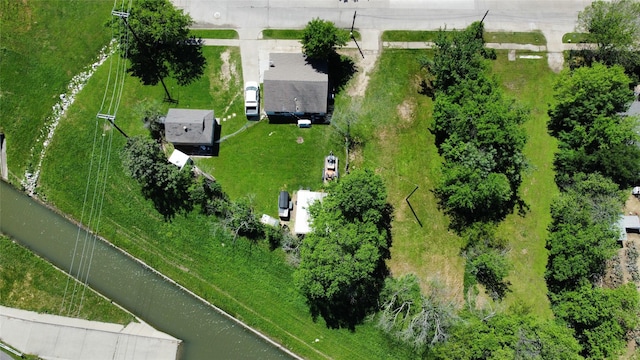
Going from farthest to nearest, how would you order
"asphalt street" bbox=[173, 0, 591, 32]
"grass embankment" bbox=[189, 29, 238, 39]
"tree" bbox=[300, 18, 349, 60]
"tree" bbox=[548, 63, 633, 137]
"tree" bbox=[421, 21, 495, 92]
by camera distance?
"asphalt street" bbox=[173, 0, 591, 32]
"grass embankment" bbox=[189, 29, 238, 39]
"tree" bbox=[421, 21, 495, 92]
"tree" bbox=[300, 18, 349, 60]
"tree" bbox=[548, 63, 633, 137]

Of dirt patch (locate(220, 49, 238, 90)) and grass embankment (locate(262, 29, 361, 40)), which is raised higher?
grass embankment (locate(262, 29, 361, 40))

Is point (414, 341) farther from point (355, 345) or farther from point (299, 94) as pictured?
point (299, 94)

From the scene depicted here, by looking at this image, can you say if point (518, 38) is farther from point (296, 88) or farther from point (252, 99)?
point (252, 99)

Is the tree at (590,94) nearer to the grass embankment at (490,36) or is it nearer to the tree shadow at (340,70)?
the grass embankment at (490,36)

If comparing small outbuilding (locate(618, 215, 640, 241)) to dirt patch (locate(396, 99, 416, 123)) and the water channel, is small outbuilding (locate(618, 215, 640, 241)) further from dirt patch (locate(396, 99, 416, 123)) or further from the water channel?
the water channel

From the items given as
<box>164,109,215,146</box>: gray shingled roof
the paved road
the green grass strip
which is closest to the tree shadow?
the paved road

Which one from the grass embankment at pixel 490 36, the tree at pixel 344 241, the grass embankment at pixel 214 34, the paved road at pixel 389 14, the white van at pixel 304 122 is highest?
the paved road at pixel 389 14

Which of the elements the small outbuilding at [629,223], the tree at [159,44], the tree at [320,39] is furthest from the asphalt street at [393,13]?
the small outbuilding at [629,223]
